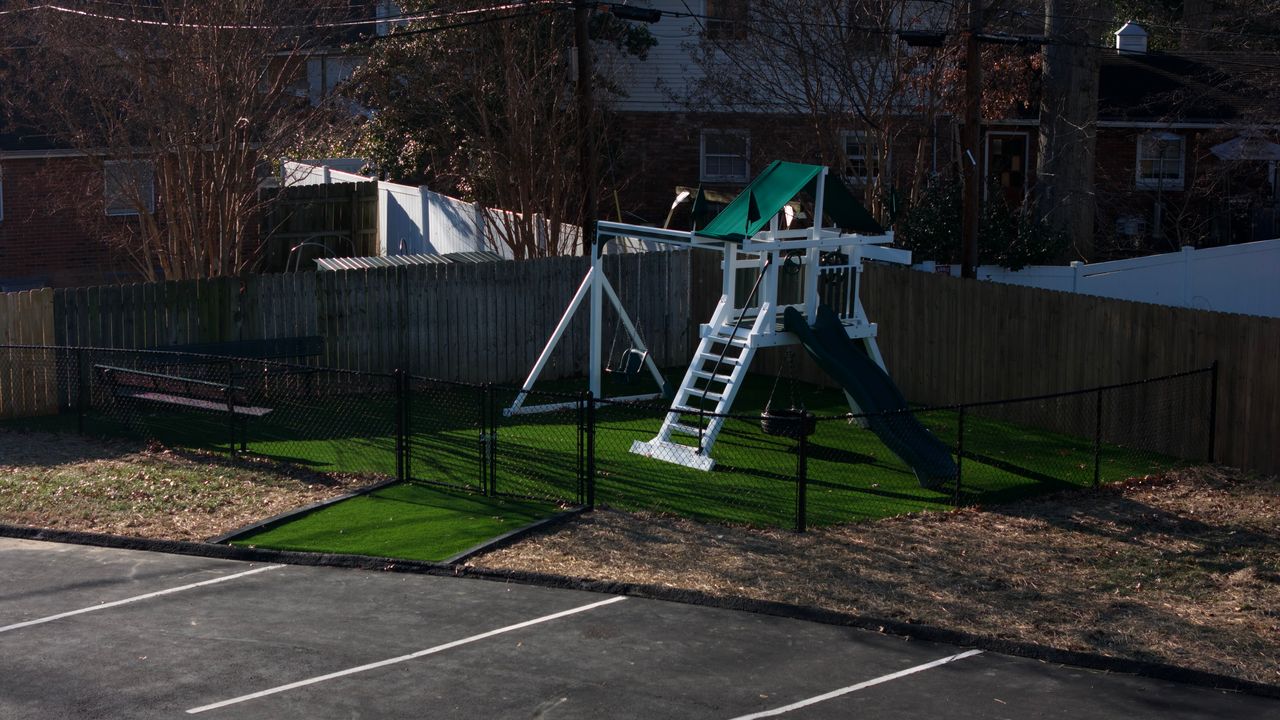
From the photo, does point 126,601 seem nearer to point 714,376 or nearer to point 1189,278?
point 714,376

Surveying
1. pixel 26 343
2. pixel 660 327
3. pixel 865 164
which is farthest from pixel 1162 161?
pixel 26 343

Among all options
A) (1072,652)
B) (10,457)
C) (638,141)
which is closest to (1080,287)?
(638,141)

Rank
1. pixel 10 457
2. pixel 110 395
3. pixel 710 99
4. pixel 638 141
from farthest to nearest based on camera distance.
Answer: pixel 638 141
pixel 710 99
pixel 110 395
pixel 10 457

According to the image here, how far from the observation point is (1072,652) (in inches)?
395

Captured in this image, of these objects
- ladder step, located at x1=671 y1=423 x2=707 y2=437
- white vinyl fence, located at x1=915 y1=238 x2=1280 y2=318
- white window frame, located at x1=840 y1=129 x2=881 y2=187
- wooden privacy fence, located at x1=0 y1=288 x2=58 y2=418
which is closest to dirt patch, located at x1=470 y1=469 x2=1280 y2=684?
ladder step, located at x1=671 y1=423 x2=707 y2=437

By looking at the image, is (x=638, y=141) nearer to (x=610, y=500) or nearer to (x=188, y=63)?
(x=188, y=63)

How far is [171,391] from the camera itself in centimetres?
1748

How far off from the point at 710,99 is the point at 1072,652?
71.3ft

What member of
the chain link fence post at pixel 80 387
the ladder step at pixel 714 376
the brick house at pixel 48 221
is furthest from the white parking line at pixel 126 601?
the brick house at pixel 48 221

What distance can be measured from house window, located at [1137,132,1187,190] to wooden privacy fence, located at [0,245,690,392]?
14.9 metres

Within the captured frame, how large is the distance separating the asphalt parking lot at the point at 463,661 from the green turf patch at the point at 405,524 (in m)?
0.73

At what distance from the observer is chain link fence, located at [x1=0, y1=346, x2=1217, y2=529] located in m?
14.3

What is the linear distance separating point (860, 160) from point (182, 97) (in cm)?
1523

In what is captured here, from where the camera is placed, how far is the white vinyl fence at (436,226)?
84.3 ft
